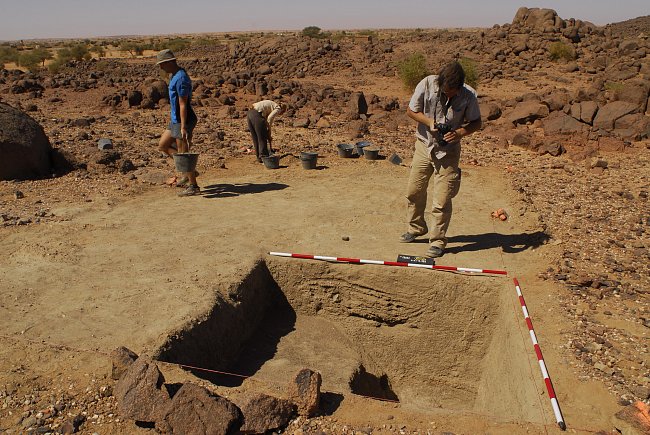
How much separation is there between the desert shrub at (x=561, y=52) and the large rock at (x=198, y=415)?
26.6 m

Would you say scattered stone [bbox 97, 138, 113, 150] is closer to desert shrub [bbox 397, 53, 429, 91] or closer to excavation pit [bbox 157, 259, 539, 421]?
excavation pit [bbox 157, 259, 539, 421]

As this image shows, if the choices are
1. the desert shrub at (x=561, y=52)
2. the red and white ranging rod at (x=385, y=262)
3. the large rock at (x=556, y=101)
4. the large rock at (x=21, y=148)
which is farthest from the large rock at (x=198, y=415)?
the desert shrub at (x=561, y=52)

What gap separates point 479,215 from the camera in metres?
7.00

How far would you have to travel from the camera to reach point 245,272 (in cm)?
548

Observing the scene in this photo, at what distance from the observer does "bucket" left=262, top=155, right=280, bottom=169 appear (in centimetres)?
920

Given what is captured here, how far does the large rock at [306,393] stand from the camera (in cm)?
331

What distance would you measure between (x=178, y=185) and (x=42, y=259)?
291cm

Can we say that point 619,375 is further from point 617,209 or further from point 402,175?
point 402,175

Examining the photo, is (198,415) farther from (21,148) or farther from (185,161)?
(21,148)

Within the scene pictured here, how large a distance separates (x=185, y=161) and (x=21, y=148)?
302 centimetres

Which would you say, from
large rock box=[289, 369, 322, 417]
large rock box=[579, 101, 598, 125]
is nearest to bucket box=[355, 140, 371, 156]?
large rock box=[579, 101, 598, 125]

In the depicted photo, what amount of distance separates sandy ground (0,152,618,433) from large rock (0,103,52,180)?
1738mm

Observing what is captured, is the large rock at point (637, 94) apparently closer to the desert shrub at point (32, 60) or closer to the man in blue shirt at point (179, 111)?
the man in blue shirt at point (179, 111)

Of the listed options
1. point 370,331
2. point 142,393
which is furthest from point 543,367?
point 142,393
